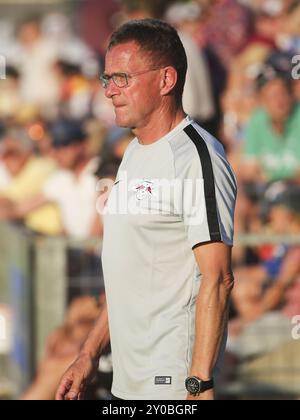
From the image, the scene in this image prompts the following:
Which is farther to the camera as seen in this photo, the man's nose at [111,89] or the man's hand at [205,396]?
the man's nose at [111,89]

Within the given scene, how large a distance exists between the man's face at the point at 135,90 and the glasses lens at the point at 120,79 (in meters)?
0.01

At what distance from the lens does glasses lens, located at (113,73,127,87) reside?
157 inches

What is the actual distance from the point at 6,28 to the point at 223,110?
9.18 ft

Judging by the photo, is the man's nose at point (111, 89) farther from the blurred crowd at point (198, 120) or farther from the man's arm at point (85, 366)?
the blurred crowd at point (198, 120)

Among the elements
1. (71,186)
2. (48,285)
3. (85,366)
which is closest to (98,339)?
(85,366)

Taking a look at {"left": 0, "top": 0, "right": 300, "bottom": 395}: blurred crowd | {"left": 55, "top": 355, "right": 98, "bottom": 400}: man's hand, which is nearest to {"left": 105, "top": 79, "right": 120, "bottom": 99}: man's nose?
{"left": 55, "top": 355, "right": 98, "bottom": 400}: man's hand

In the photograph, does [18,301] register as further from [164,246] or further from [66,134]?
[164,246]

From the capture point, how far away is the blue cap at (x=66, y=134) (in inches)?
364

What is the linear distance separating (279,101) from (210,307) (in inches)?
229

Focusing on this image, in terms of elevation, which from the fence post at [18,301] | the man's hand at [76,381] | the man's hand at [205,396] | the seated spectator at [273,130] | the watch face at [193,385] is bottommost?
the fence post at [18,301]

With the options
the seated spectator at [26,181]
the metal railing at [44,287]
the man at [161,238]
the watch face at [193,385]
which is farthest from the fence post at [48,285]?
the watch face at [193,385]

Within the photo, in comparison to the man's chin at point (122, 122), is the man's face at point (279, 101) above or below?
below

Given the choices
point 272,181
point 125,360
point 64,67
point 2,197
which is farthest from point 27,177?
point 125,360

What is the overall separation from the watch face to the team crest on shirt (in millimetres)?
652
